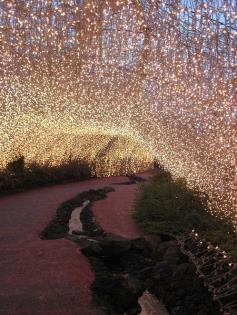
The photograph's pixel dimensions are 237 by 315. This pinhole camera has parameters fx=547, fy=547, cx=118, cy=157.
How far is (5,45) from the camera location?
28.7ft

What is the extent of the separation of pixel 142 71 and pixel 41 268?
168 inches

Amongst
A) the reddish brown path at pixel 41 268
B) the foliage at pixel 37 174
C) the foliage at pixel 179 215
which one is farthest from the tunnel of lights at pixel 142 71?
the reddish brown path at pixel 41 268

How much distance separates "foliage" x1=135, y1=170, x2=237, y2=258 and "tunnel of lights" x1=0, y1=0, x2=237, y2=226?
0.33 meters

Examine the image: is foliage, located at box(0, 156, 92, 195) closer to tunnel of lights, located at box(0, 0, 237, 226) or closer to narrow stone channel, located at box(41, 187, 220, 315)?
tunnel of lights, located at box(0, 0, 237, 226)

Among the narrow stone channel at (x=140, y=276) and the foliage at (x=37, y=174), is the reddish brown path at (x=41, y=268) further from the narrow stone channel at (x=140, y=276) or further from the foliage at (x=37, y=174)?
the foliage at (x=37, y=174)

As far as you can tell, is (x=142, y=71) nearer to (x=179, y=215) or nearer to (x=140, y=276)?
(x=179, y=215)

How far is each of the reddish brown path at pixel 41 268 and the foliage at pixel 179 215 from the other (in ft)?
1.32

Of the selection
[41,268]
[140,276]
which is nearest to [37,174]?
[140,276]

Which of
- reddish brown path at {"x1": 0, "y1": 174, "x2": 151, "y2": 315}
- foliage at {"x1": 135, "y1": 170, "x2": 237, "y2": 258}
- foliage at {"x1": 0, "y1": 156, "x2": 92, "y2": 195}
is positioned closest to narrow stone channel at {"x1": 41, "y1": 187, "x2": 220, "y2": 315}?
reddish brown path at {"x1": 0, "y1": 174, "x2": 151, "y2": 315}

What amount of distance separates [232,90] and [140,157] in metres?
25.9

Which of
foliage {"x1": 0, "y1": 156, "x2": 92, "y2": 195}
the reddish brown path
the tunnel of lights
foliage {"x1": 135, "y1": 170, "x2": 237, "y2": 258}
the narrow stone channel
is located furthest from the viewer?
foliage {"x1": 0, "y1": 156, "x2": 92, "y2": 195}

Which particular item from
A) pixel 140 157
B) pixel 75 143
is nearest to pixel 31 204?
pixel 75 143

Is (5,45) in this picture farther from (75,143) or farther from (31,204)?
(75,143)

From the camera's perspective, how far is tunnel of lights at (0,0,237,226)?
6246 millimetres
